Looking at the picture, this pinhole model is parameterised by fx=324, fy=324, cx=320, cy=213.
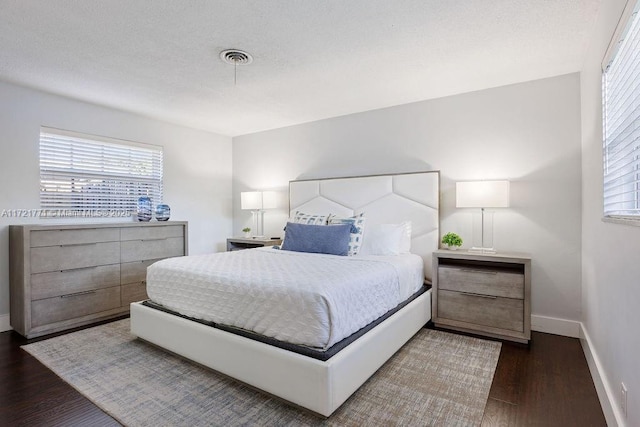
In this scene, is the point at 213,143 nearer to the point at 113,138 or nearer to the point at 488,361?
the point at 113,138

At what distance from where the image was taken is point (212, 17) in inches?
81.4

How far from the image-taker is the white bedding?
1812 millimetres

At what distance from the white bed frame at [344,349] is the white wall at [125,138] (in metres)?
1.77

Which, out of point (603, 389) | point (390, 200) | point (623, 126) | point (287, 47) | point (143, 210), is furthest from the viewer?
point (143, 210)

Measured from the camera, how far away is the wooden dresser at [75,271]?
2912mm

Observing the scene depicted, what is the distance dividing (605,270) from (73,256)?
4.28m

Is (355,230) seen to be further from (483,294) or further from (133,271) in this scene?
(133,271)

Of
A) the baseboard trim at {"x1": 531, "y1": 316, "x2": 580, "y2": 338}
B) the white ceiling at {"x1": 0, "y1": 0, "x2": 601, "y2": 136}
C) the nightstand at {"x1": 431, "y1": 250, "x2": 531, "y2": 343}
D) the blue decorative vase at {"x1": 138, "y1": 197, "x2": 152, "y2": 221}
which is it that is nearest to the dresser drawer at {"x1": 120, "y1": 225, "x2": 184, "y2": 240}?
the blue decorative vase at {"x1": 138, "y1": 197, "x2": 152, "y2": 221}

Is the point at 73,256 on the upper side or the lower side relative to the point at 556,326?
upper

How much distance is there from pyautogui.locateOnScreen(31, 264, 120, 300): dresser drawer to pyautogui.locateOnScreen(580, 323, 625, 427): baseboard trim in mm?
4090

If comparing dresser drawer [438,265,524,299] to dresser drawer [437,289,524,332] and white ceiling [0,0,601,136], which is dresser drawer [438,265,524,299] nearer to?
dresser drawer [437,289,524,332]

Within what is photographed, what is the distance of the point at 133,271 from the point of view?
3629mm

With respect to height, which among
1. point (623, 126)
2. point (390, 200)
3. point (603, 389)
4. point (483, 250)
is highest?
point (623, 126)

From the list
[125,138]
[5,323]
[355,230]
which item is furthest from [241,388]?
[125,138]
